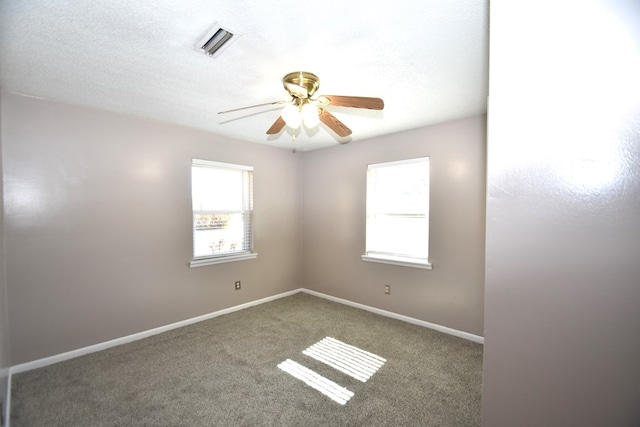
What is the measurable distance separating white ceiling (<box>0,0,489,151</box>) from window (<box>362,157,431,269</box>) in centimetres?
96

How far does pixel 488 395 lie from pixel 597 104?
2.72ft

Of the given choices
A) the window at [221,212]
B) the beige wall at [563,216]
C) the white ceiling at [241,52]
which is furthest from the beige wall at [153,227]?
the beige wall at [563,216]

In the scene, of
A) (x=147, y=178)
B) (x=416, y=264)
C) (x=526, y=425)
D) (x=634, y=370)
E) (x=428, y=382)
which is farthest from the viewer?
(x=416, y=264)

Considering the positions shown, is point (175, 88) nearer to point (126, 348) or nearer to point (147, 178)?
point (147, 178)

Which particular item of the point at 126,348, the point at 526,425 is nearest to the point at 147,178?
the point at 126,348

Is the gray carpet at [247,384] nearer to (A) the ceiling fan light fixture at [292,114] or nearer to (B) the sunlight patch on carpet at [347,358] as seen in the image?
(B) the sunlight patch on carpet at [347,358]

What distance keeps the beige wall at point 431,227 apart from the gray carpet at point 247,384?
0.45 meters

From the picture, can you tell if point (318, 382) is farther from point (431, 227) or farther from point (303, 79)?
point (303, 79)

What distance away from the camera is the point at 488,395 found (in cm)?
78

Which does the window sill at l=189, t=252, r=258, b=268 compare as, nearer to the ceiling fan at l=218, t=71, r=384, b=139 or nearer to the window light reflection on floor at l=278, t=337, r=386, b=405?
the window light reflection on floor at l=278, t=337, r=386, b=405

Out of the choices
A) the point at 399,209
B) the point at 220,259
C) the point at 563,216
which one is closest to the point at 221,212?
the point at 220,259

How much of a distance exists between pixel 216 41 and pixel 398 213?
2.77 meters

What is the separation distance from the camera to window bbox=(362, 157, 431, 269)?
131 inches

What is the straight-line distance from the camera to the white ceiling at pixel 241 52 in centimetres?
137
